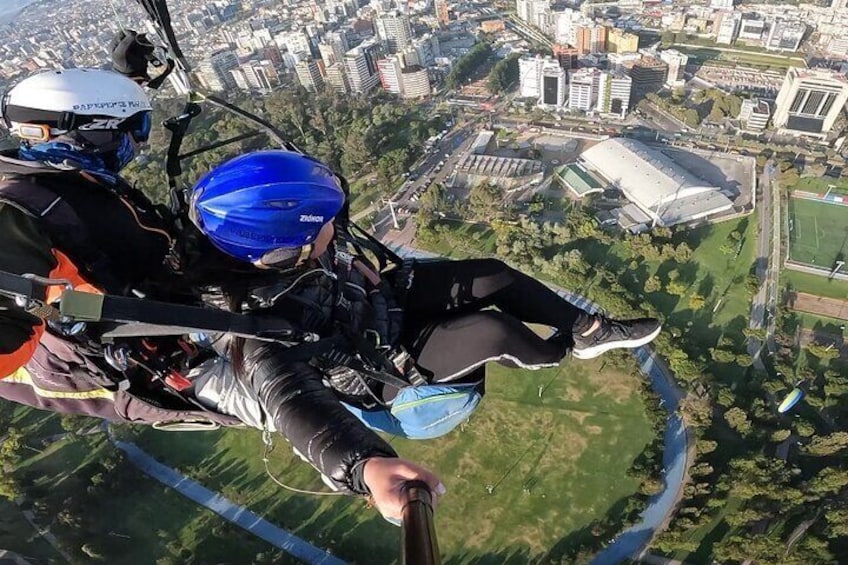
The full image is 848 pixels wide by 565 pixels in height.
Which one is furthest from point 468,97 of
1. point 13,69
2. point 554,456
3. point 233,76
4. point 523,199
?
Answer: point 13,69

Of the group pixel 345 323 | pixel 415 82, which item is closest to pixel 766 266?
pixel 345 323

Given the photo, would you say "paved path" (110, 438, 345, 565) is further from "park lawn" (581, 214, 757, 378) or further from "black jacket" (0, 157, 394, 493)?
"park lawn" (581, 214, 757, 378)

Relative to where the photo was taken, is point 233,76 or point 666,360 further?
point 233,76

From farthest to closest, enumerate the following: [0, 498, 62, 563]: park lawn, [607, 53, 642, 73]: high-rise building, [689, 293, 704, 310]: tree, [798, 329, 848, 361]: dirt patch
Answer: [607, 53, 642, 73]: high-rise building
[689, 293, 704, 310]: tree
[798, 329, 848, 361]: dirt patch
[0, 498, 62, 563]: park lawn

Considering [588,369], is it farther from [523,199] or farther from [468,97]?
[468,97]

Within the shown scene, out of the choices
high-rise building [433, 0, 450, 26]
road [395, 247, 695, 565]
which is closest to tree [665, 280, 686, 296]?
road [395, 247, 695, 565]

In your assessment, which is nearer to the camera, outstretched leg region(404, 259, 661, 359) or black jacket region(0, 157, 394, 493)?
black jacket region(0, 157, 394, 493)

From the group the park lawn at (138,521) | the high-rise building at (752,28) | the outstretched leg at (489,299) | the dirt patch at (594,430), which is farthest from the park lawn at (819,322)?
the high-rise building at (752,28)
